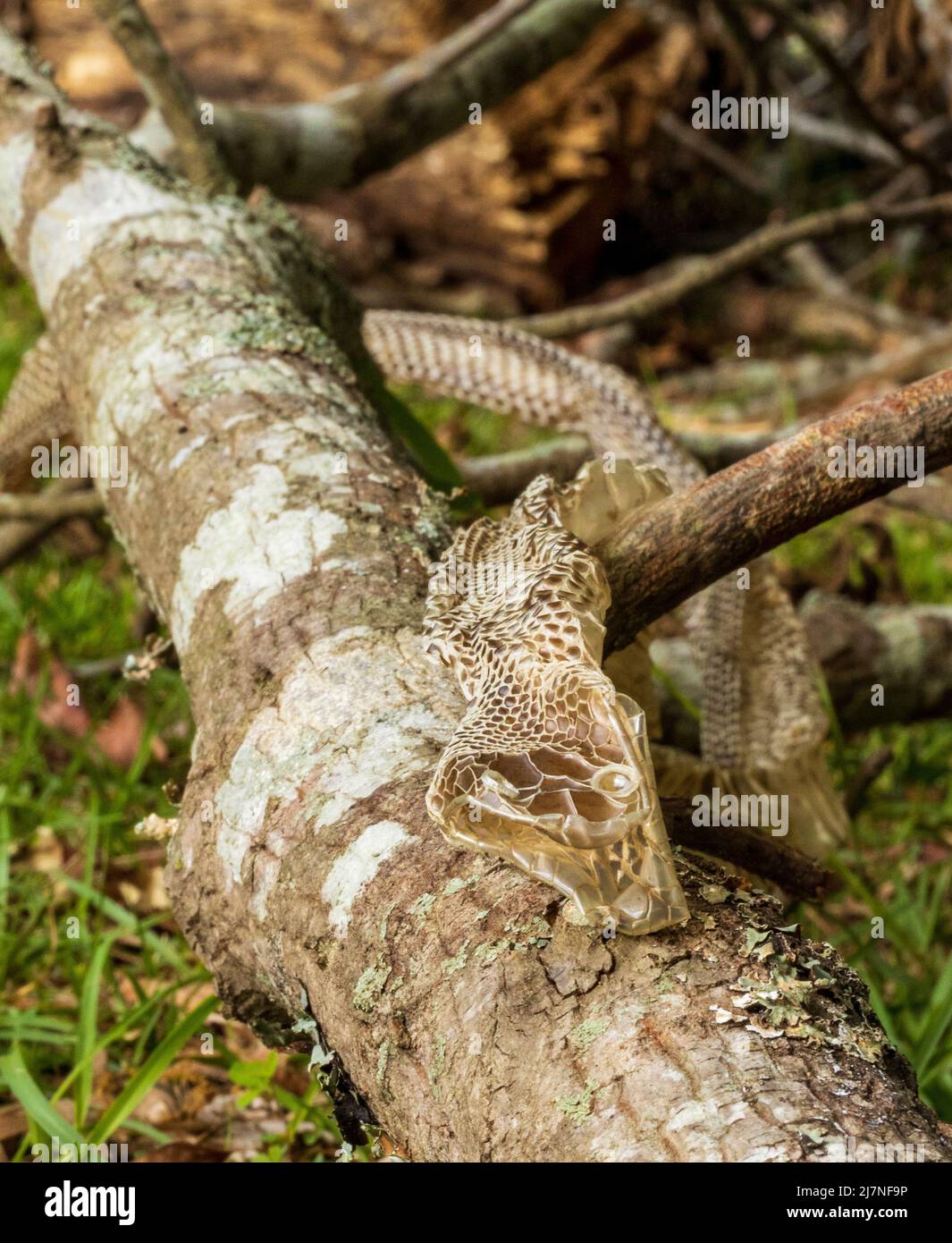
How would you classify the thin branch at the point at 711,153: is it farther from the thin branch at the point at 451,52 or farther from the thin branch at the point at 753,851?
the thin branch at the point at 753,851

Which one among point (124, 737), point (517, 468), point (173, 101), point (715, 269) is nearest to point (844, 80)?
point (715, 269)

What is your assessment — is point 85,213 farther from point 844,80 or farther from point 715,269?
point 844,80


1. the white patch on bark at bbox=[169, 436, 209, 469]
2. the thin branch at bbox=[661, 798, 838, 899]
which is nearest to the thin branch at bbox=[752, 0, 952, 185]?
the white patch on bark at bbox=[169, 436, 209, 469]

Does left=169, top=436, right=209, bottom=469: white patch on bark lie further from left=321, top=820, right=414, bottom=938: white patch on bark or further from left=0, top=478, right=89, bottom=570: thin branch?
left=0, top=478, right=89, bottom=570: thin branch

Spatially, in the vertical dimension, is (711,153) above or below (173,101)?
above

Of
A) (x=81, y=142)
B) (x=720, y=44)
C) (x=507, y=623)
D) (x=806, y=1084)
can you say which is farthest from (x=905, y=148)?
(x=806, y=1084)
